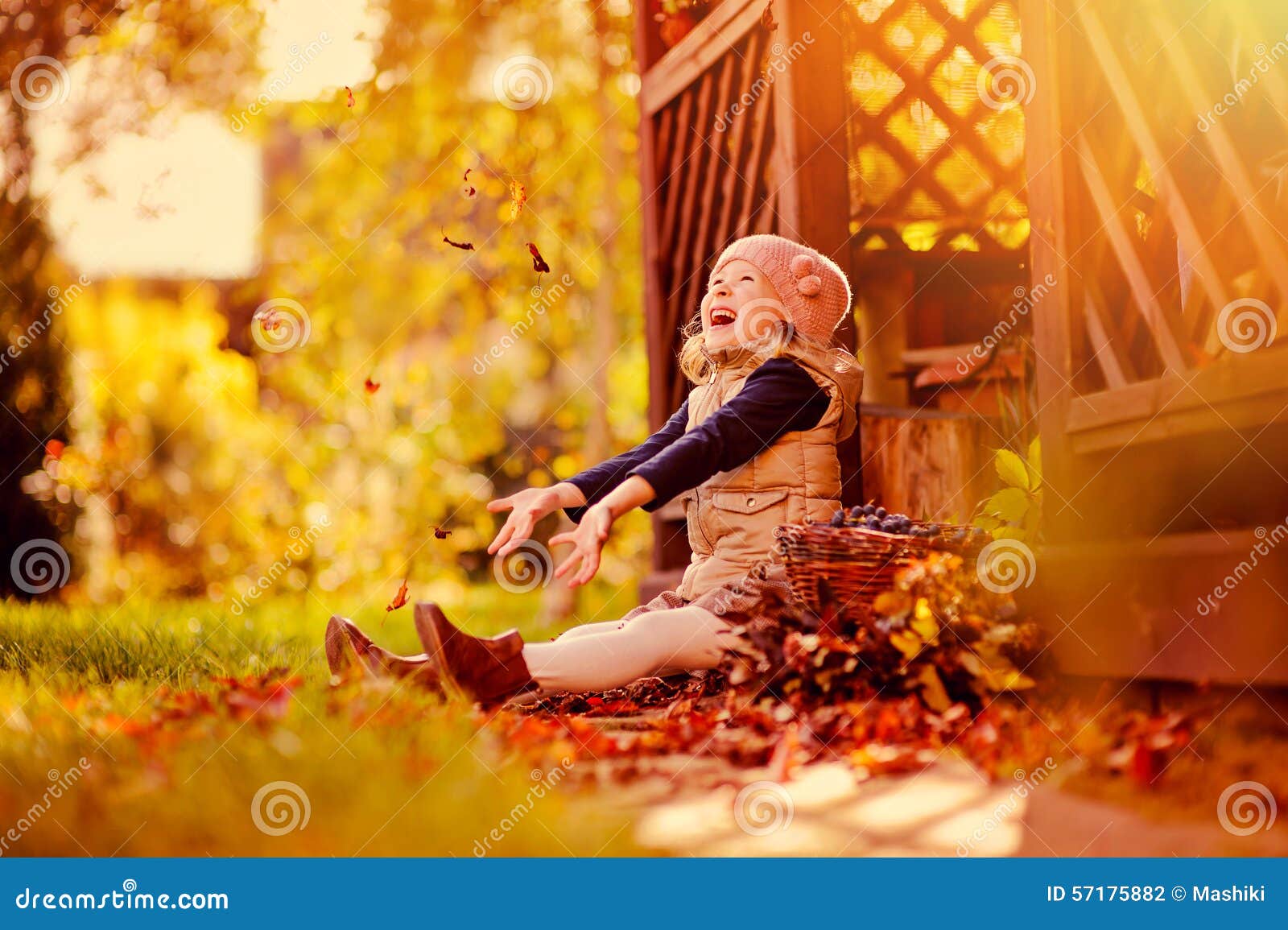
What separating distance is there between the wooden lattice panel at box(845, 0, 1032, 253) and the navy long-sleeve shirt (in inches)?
77.9

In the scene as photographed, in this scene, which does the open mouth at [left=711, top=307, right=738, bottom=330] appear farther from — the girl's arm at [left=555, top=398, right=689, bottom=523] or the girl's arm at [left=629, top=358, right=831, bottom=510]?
the girl's arm at [left=555, top=398, right=689, bottom=523]

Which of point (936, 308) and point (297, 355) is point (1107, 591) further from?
point (297, 355)

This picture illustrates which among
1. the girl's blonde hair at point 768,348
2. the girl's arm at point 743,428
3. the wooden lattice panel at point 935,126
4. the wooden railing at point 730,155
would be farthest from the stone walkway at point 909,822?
the wooden lattice panel at point 935,126

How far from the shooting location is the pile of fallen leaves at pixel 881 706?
8.37 feet

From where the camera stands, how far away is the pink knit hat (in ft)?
11.8

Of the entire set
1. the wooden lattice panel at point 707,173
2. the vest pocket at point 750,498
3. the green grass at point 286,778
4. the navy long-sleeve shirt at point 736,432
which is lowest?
the green grass at point 286,778

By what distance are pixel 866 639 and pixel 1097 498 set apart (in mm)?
752

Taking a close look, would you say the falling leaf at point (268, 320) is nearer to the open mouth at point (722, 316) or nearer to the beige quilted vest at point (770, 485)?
the open mouth at point (722, 316)

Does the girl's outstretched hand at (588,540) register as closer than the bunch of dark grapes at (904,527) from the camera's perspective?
Yes

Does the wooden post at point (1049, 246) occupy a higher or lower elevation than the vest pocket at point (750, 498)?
higher

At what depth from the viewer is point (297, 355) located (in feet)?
33.1

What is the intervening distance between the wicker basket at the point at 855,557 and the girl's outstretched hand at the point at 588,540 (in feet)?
1.51
